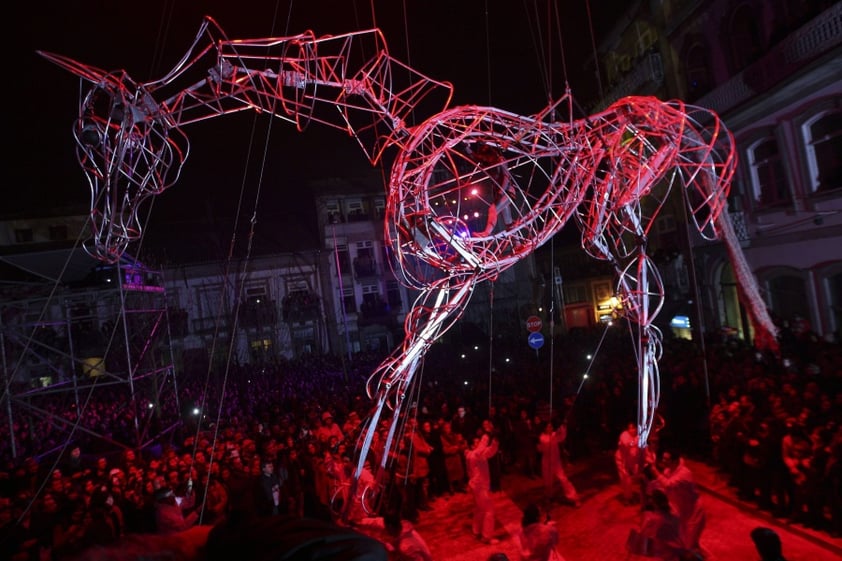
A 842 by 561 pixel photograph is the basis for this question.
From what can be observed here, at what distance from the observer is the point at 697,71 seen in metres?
17.9

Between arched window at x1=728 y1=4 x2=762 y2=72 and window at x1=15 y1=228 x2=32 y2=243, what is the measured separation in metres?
36.6

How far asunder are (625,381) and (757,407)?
3.68 metres

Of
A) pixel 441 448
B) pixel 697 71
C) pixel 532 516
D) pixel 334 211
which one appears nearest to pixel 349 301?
pixel 334 211

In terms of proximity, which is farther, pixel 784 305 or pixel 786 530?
pixel 784 305

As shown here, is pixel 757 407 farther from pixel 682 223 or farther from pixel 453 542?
pixel 682 223

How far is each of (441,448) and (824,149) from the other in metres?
12.4

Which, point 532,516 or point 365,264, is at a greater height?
point 365,264

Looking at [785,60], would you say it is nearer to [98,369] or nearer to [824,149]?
[824,149]

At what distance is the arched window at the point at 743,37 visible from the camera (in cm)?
1537

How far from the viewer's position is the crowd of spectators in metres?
7.26

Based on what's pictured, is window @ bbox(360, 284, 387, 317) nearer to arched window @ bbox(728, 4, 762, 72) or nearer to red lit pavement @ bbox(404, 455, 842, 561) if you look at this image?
arched window @ bbox(728, 4, 762, 72)

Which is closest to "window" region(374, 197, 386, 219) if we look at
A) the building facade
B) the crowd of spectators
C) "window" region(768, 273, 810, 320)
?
the building facade

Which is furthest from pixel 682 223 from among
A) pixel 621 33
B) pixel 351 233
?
pixel 351 233

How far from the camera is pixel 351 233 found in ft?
107
